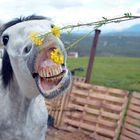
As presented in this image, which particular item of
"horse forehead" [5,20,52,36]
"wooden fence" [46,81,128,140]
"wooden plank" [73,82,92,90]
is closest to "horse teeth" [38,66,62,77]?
"horse forehead" [5,20,52,36]

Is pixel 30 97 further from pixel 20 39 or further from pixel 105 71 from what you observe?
pixel 105 71

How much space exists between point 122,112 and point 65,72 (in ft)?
16.7

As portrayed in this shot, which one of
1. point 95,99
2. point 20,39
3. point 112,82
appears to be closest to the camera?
point 20,39

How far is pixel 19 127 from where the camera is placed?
136 inches

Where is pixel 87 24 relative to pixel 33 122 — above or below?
above

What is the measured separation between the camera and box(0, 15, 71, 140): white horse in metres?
2.71

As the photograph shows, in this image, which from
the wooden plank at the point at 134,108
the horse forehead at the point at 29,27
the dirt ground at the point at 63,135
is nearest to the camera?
the horse forehead at the point at 29,27

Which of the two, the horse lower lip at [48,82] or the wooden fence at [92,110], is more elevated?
the horse lower lip at [48,82]

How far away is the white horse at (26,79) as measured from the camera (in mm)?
2711

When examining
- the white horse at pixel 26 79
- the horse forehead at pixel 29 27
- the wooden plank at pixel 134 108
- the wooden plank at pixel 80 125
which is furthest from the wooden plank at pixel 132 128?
the horse forehead at pixel 29 27

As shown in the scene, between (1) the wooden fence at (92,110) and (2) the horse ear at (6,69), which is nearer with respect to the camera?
(2) the horse ear at (6,69)

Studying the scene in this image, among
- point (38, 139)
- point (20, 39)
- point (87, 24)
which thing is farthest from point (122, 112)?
point (87, 24)

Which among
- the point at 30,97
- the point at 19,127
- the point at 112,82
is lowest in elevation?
the point at 112,82

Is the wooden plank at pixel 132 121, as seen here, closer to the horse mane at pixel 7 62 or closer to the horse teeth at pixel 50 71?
the horse mane at pixel 7 62
